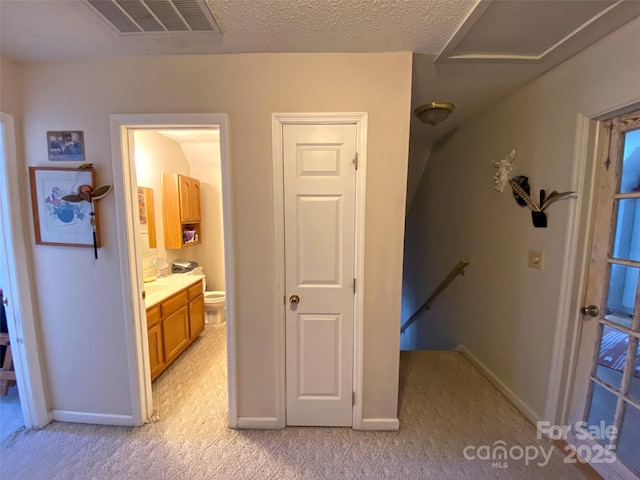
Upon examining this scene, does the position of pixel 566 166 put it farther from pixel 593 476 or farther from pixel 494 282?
pixel 593 476

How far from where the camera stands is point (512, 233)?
6.80 ft

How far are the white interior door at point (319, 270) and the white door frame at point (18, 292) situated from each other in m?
1.73

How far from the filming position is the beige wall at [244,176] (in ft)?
5.13

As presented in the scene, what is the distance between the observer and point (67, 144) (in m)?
1.63

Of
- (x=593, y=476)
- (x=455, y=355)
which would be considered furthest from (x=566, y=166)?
(x=455, y=355)

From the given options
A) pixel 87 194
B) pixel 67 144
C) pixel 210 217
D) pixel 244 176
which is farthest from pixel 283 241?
pixel 210 217

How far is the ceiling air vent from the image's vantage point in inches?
46.2

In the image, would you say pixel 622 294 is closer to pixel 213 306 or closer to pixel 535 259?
pixel 535 259

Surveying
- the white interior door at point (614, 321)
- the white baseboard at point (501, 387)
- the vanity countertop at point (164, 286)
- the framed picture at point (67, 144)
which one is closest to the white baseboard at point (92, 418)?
the vanity countertop at point (164, 286)

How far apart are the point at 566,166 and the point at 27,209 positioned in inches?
138

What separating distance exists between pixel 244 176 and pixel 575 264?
6.98 ft

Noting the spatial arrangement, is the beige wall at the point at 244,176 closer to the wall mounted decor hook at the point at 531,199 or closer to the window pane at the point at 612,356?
the wall mounted decor hook at the point at 531,199

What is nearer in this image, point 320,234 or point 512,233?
point 320,234

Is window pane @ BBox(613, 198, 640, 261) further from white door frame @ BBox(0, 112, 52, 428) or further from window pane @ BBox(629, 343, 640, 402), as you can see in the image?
white door frame @ BBox(0, 112, 52, 428)
